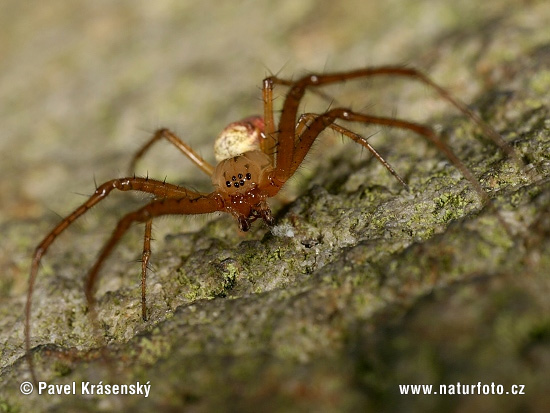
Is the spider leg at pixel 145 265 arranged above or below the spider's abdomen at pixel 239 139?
below

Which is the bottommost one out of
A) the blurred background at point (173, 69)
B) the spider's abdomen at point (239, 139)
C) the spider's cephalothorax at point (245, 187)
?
the spider's cephalothorax at point (245, 187)

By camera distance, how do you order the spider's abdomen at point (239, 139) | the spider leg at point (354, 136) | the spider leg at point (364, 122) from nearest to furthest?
1. the spider leg at point (364, 122)
2. the spider leg at point (354, 136)
3. the spider's abdomen at point (239, 139)

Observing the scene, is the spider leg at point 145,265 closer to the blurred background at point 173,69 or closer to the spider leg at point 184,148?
the blurred background at point 173,69

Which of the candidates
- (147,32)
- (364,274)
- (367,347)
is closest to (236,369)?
(367,347)

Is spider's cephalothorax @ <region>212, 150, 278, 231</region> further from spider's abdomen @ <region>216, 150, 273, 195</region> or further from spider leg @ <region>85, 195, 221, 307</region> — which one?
spider leg @ <region>85, 195, 221, 307</region>

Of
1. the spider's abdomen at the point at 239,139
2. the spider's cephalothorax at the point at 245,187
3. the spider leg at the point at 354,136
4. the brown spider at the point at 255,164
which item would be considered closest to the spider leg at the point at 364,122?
the brown spider at the point at 255,164

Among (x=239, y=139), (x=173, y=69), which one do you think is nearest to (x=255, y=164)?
(x=239, y=139)

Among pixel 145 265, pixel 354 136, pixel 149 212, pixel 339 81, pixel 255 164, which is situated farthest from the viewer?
pixel 255 164

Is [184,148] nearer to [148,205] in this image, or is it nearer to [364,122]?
[148,205]
